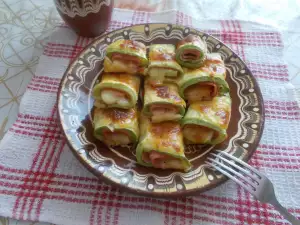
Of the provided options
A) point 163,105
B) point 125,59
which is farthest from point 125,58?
point 163,105

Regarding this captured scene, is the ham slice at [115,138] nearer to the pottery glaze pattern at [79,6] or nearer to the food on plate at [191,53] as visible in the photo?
the food on plate at [191,53]

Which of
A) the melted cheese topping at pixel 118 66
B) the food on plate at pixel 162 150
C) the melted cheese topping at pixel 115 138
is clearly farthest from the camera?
the melted cheese topping at pixel 118 66

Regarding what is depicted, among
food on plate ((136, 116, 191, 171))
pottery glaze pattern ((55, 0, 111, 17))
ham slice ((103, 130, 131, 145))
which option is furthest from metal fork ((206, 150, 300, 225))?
pottery glaze pattern ((55, 0, 111, 17))

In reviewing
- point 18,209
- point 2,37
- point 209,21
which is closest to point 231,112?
point 209,21

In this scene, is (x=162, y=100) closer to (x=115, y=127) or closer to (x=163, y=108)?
(x=163, y=108)

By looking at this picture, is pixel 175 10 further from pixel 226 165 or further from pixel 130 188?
pixel 130 188

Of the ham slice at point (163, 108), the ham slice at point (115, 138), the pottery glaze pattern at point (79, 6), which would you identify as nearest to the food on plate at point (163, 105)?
the ham slice at point (163, 108)
